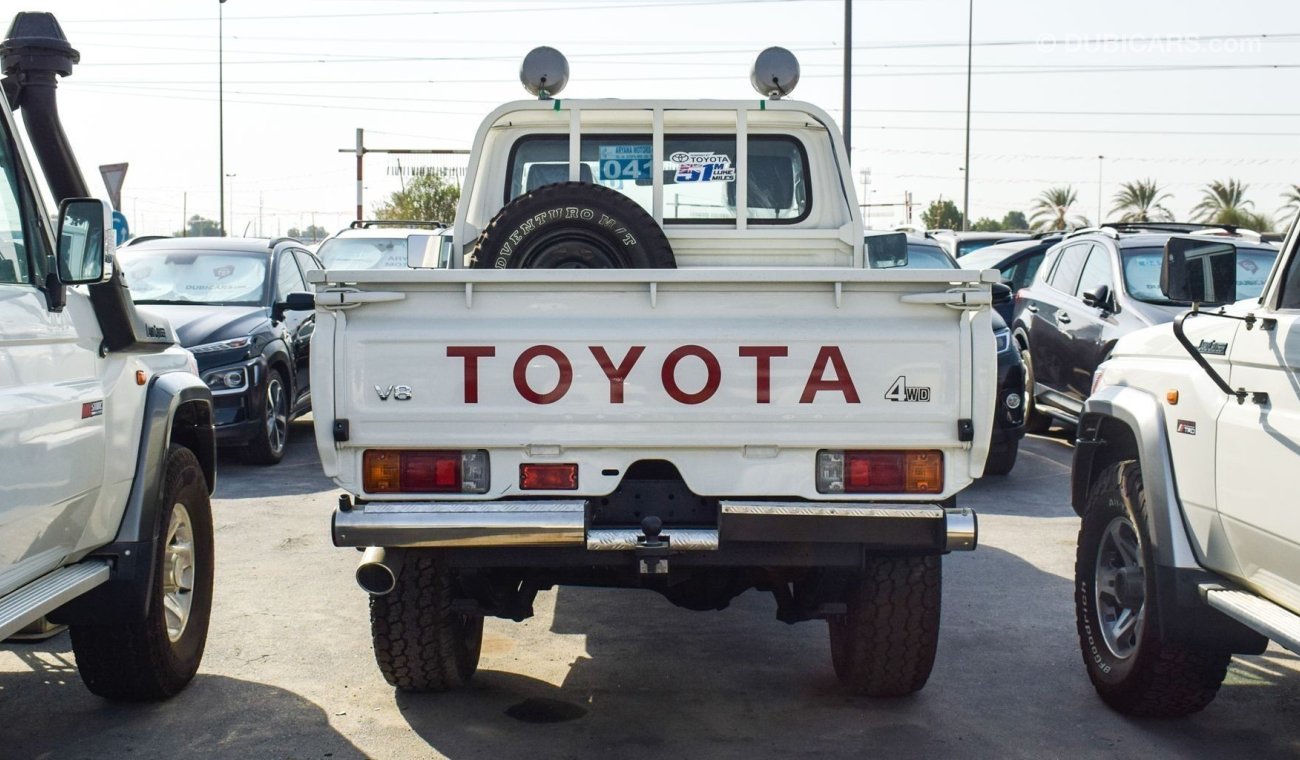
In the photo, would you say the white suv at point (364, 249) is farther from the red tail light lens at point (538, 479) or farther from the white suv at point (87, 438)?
the red tail light lens at point (538, 479)

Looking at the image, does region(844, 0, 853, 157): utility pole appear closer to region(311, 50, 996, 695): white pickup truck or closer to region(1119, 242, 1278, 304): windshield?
region(1119, 242, 1278, 304): windshield

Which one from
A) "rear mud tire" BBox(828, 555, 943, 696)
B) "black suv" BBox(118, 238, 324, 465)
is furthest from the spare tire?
"black suv" BBox(118, 238, 324, 465)

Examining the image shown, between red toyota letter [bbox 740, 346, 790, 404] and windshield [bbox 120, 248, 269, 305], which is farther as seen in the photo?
windshield [bbox 120, 248, 269, 305]

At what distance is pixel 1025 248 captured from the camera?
535 inches

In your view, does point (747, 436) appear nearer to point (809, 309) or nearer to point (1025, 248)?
point (809, 309)

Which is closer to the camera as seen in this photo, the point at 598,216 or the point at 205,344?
the point at 598,216

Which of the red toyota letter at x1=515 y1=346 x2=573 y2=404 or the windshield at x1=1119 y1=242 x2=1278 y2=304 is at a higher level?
the windshield at x1=1119 y1=242 x2=1278 y2=304

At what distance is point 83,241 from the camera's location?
4031 mm

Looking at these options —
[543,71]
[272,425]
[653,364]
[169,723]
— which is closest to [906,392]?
[653,364]

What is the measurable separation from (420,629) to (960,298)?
83.8 inches

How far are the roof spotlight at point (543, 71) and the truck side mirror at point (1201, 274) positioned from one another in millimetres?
3253

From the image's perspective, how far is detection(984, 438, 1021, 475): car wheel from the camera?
9.84m

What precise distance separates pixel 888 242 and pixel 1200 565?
11.6 feet

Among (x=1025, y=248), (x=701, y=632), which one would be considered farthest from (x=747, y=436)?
(x=1025, y=248)
